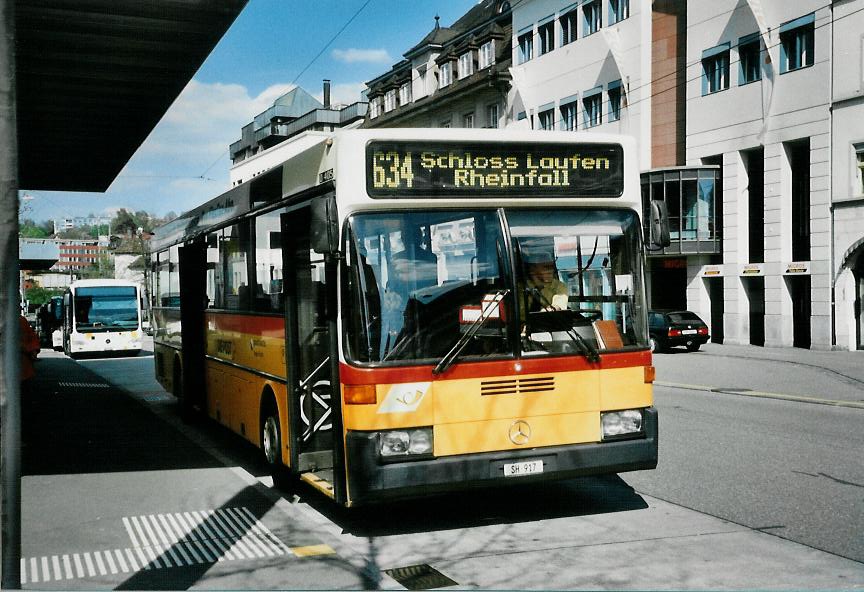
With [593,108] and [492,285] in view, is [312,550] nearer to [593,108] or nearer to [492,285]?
[492,285]

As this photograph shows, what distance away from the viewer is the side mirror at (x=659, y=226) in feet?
24.7

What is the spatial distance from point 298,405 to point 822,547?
13.6ft

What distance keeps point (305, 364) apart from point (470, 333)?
1.87 metres

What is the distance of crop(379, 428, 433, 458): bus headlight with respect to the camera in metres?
6.59

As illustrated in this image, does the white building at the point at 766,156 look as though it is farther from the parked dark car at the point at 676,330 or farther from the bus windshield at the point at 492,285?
the bus windshield at the point at 492,285

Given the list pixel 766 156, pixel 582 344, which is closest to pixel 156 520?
pixel 582 344

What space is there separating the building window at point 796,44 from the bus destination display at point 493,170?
27.3 meters

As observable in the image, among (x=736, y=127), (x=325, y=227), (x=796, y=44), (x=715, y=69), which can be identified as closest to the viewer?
(x=325, y=227)

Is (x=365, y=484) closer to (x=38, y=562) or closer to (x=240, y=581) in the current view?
(x=240, y=581)

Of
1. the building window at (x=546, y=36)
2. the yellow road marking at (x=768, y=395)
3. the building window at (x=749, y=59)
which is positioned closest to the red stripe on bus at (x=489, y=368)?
the yellow road marking at (x=768, y=395)

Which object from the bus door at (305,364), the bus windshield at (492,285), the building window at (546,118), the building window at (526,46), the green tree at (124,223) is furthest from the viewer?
the green tree at (124,223)

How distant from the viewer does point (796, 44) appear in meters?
32.1

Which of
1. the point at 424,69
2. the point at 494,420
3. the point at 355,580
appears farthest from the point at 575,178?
the point at 424,69

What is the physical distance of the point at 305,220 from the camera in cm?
790
